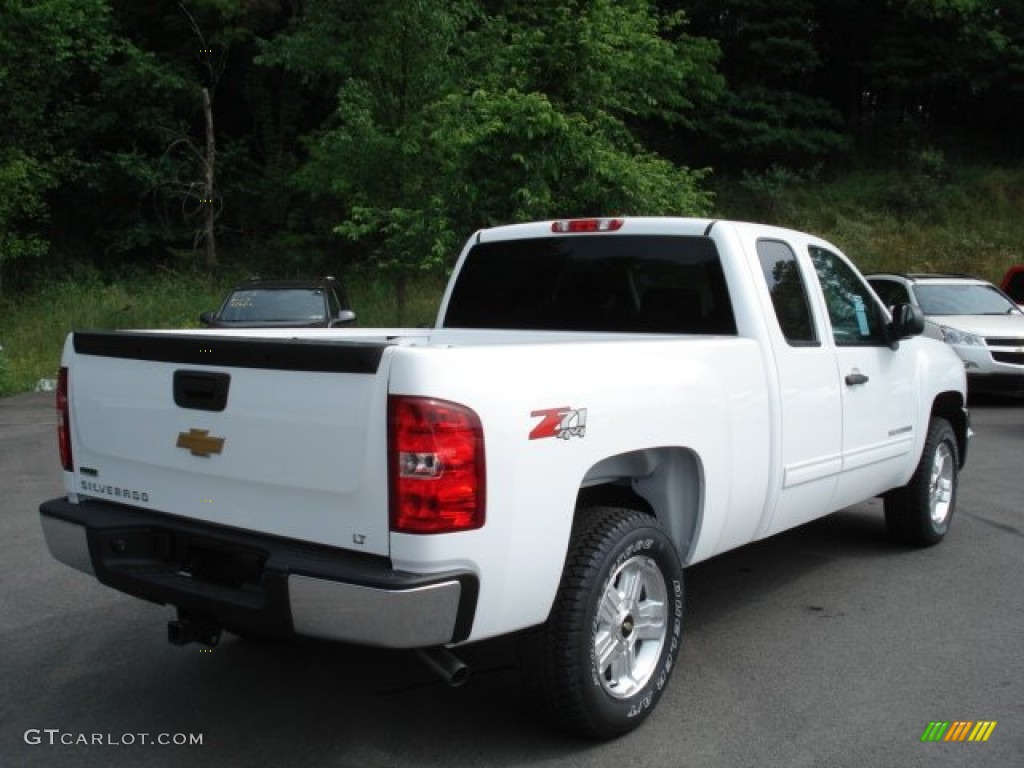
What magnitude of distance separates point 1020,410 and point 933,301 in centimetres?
206

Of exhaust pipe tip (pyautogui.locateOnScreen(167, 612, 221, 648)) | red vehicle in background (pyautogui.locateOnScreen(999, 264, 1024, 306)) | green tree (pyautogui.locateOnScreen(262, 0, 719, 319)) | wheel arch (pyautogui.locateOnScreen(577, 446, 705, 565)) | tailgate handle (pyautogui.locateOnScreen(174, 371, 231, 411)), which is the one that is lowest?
red vehicle in background (pyautogui.locateOnScreen(999, 264, 1024, 306))

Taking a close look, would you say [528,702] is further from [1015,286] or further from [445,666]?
[1015,286]

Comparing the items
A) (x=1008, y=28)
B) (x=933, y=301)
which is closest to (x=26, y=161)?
(x=933, y=301)

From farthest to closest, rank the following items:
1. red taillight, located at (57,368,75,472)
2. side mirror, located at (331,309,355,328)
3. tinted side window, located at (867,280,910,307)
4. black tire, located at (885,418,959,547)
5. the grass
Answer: the grass
tinted side window, located at (867,280,910,307)
side mirror, located at (331,309,355,328)
black tire, located at (885,418,959,547)
red taillight, located at (57,368,75,472)

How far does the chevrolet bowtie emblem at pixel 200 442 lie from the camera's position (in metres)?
3.42

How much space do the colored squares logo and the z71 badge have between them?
5.77 feet

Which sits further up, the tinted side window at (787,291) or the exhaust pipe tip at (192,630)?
the tinted side window at (787,291)

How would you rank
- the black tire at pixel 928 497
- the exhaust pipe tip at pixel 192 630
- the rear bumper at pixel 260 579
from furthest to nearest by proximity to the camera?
the black tire at pixel 928 497 < the exhaust pipe tip at pixel 192 630 < the rear bumper at pixel 260 579

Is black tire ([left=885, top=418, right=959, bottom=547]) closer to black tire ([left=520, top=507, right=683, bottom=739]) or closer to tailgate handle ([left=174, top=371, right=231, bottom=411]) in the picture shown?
black tire ([left=520, top=507, right=683, bottom=739])

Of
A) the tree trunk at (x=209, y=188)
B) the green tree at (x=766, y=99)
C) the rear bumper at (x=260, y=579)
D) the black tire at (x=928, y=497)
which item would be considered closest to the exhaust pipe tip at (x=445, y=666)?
the rear bumper at (x=260, y=579)

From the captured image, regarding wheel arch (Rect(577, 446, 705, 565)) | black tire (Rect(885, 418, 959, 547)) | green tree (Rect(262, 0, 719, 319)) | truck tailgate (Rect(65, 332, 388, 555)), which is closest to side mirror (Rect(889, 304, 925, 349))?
black tire (Rect(885, 418, 959, 547))

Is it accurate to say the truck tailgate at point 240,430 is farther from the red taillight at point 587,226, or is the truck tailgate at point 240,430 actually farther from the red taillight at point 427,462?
the red taillight at point 587,226

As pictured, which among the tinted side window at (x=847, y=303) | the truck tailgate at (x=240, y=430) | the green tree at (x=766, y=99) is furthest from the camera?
the green tree at (x=766, y=99)

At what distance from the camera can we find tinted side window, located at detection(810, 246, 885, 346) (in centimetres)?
537
